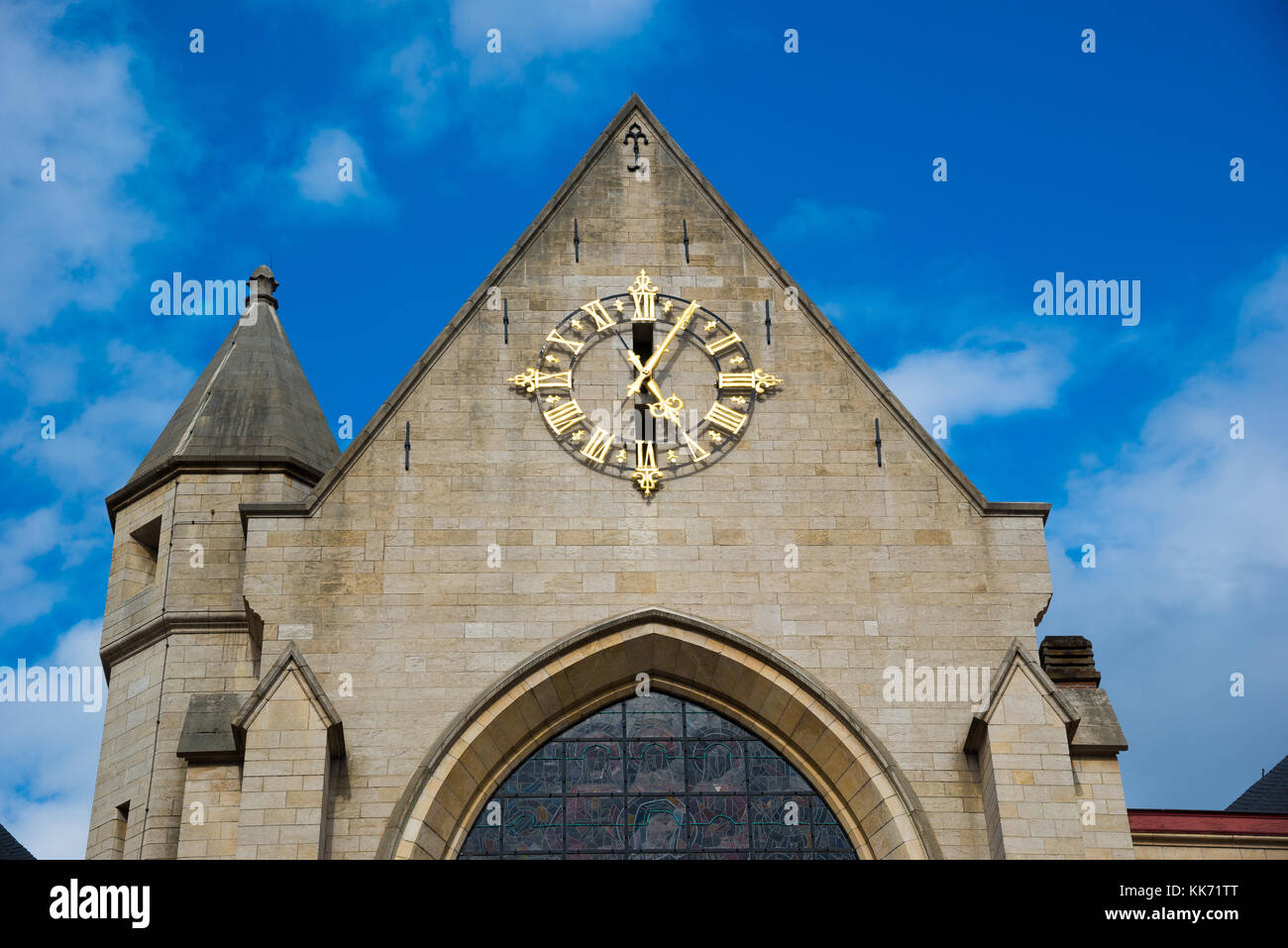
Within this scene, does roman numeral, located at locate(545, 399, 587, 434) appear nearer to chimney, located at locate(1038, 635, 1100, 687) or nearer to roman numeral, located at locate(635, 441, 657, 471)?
roman numeral, located at locate(635, 441, 657, 471)

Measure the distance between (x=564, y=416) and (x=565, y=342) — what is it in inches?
40.9

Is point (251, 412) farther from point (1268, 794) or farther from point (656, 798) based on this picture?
point (1268, 794)

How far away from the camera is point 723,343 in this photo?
920 inches

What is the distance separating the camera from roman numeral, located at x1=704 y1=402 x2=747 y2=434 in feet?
74.6

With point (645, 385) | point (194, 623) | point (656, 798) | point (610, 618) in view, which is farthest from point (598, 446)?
point (194, 623)

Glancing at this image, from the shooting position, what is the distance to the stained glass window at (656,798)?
20.7 meters

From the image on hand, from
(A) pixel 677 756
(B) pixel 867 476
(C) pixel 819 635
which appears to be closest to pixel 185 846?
(A) pixel 677 756

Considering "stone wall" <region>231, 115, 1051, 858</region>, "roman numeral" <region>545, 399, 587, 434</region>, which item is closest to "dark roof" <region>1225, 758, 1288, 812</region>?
"stone wall" <region>231, 115, 1051, 858</region>

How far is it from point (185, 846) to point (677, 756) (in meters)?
5.20

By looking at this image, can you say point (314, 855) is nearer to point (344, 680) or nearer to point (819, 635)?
point (344, 680)

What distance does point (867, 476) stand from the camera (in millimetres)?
22516

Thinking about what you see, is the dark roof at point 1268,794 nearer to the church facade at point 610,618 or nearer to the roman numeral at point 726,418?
the church facade at point 610,618

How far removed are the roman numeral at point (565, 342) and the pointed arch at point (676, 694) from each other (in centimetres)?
355

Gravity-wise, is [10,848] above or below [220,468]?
below
